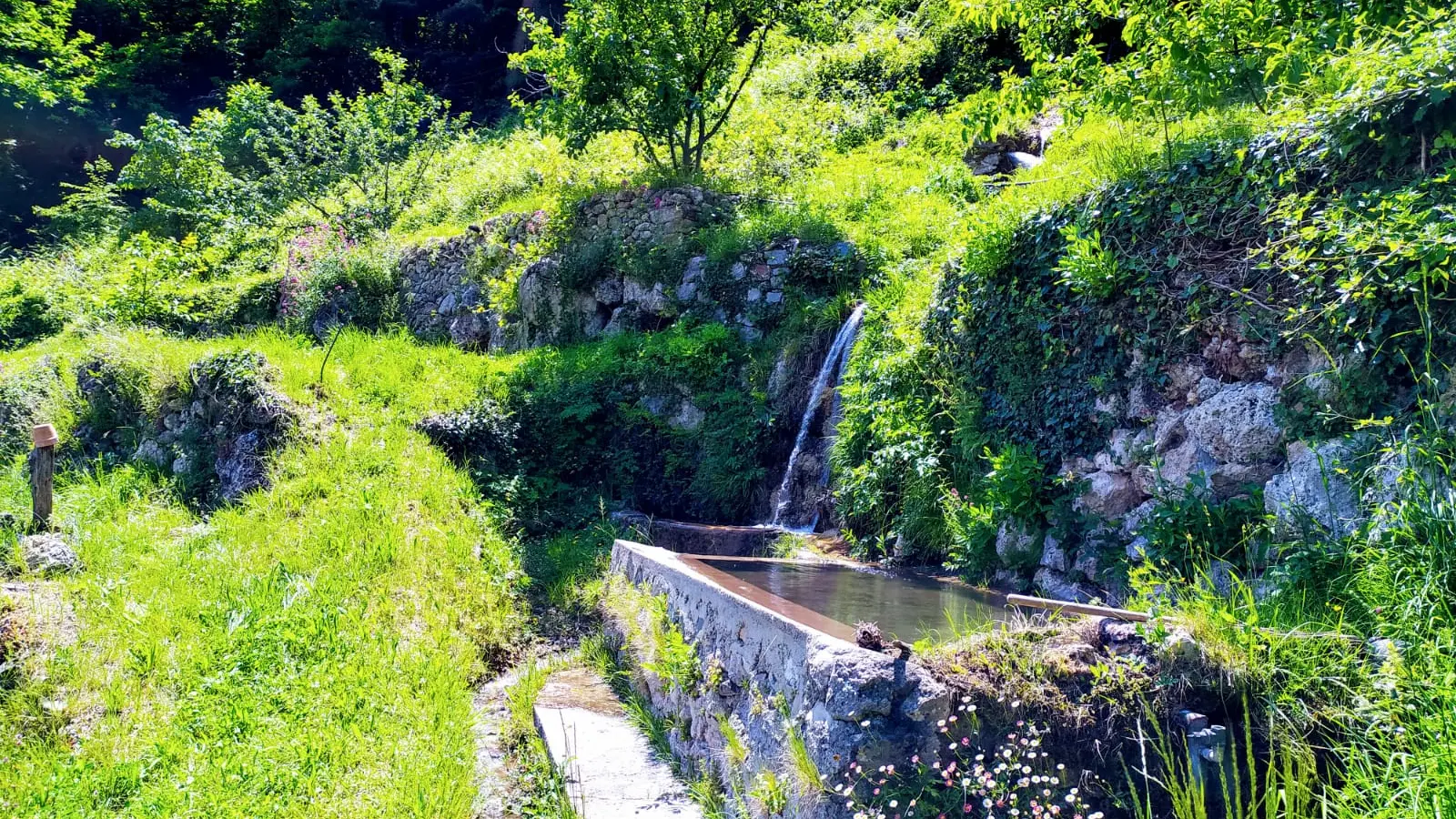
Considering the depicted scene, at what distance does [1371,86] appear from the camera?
4266 mm

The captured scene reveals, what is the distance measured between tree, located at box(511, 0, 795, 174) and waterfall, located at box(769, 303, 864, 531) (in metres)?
4.96

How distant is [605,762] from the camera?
4.75 m

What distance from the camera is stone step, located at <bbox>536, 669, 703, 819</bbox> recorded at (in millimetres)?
4301

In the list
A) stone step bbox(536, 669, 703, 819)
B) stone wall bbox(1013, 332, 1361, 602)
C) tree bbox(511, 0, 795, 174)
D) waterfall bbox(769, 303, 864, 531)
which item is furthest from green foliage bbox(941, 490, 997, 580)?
tree bbox(511, 0, 795, 174)

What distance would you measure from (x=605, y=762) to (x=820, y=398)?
15.0 feet

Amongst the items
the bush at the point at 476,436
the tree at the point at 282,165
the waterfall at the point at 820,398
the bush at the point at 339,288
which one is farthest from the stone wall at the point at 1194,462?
the tree at the point at 282,165

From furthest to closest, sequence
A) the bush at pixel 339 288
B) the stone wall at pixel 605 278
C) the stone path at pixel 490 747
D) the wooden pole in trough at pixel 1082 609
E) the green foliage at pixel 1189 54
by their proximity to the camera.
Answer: the bush at pixel 339 288, the stone wall at pixel 605 278, the green foliage at pixel 1189 54, the stone path at pixel 490 747, the wooden pole in trough at pixel 1082 609

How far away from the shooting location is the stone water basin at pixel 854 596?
4.34 meters

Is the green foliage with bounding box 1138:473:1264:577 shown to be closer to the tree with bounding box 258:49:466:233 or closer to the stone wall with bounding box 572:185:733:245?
the stone wall with bounding box 572:185:733:245

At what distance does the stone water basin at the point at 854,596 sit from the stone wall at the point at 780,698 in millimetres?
171

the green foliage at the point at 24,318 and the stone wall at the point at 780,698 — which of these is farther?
the green foliage at the point at 24,318

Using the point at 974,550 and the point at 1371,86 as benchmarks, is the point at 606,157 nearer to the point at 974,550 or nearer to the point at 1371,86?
the point at 974,550

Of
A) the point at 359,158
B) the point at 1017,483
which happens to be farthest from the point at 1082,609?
the point at 359,158

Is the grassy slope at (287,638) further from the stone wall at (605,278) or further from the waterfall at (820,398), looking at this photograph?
the waterfall at (820,398)
